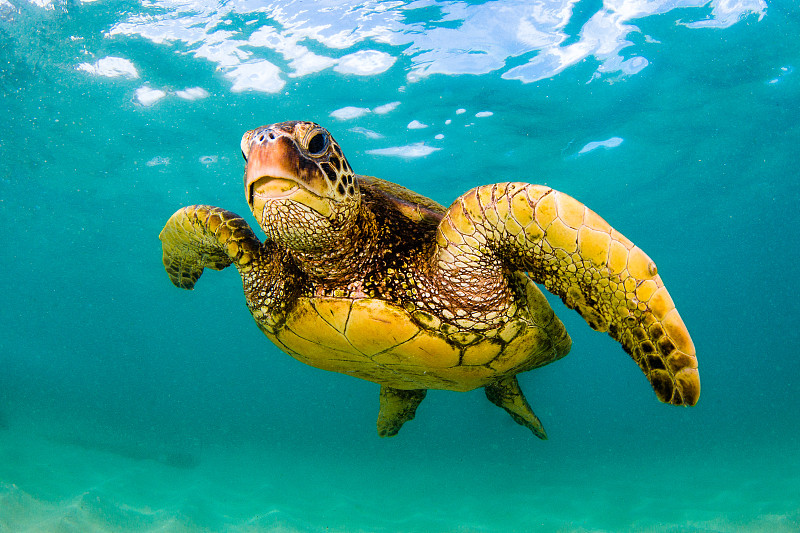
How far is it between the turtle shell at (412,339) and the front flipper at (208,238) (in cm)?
67

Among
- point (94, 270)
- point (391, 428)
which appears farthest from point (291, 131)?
point (94, 270)

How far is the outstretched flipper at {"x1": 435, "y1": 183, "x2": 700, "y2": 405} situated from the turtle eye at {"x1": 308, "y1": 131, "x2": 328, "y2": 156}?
30.0 inches

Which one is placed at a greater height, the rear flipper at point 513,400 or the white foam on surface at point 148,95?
the white foam on surface at point 148,95

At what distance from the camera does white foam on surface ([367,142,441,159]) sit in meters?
12.4

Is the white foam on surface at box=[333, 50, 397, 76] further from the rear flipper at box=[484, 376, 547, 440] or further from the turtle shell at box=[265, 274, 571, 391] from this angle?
the turtle shell at box=[265, 274, 571, 391]

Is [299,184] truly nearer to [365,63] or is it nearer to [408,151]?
[365,63]

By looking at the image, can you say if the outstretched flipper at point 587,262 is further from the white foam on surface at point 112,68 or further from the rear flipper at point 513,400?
the white foam on surface at point 112,68

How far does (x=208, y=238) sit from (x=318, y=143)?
1847 millimetres

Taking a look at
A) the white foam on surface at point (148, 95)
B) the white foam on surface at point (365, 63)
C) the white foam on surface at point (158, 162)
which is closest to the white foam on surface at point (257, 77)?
the white foam on surface at point (365, 63)

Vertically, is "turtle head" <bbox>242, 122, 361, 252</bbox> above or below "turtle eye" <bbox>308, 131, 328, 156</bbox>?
below

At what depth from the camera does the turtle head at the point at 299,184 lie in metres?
1.88

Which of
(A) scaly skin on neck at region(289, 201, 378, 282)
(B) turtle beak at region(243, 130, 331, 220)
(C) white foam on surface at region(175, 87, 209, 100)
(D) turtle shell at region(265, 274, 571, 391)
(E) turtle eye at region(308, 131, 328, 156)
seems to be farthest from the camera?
(C) white foam on surface at region(175, 87, 209, 100)

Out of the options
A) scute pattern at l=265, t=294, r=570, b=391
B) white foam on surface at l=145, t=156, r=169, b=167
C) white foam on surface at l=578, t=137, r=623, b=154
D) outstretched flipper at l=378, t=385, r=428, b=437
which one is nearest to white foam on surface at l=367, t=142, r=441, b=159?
white foam on surface at l=578, t=137, r=623, b=154

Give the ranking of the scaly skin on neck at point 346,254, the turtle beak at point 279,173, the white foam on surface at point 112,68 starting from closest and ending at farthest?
the turtle beak at point 279,173, the scaly skin on neck at point 346,254, the white foam on surface at point 112,68
